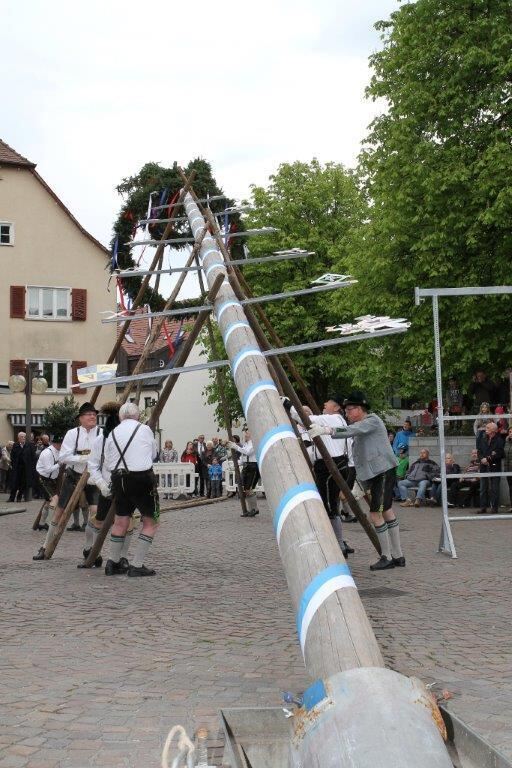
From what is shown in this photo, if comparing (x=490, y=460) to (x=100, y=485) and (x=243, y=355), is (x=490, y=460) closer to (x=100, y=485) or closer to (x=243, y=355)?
(x=100, y=485)

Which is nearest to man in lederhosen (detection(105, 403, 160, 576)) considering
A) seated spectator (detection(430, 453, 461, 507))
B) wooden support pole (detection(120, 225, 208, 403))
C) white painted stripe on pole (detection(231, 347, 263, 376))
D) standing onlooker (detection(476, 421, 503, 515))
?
wooden support pole (detection(120, 225, 208, 403))

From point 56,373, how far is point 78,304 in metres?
3.09

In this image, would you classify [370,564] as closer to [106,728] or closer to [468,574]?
[468,574]

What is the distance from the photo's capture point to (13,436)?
4597 centimetres

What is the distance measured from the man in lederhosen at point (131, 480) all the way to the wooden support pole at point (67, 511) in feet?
2.66

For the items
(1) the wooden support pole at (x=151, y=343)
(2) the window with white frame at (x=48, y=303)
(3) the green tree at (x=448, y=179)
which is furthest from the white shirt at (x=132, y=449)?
(2) the window with white frame at (x=48, y=303)

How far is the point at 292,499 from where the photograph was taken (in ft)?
14.9

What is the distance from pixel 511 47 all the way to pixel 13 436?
26971mm

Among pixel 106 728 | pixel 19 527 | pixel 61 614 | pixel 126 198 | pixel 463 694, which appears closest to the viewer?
pixel 106 728

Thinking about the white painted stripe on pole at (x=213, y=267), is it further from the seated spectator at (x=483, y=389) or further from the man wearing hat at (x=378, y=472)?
the seated spectator at (x=483, y=389)

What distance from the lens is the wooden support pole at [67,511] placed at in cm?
1140

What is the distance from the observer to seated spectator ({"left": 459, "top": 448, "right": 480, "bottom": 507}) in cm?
2258

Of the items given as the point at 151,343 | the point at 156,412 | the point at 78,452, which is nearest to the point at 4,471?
the point at 78,452

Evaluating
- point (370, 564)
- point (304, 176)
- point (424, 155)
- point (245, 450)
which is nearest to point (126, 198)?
point (304, 176)
